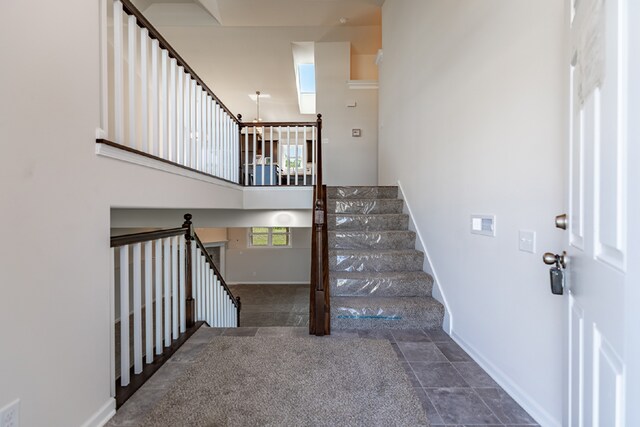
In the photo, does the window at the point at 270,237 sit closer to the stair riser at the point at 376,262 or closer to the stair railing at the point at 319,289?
the stair riser at the point at 376,262

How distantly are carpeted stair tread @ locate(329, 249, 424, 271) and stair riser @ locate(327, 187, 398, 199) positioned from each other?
1.18 meters

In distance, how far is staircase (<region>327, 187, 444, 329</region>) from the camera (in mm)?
2537

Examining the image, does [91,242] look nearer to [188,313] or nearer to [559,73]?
[188,313]

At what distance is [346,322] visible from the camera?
2.52 meters

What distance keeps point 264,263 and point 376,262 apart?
23.7ft

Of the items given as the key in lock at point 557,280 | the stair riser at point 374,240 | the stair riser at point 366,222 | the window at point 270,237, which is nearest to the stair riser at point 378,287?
the stair riser at point 374,240

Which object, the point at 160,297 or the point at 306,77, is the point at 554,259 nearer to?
the point at 160,297

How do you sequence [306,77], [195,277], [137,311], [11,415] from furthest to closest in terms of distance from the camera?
[306,77] < [195,277] < [137,311] < [11,415]

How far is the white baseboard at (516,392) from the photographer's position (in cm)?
144

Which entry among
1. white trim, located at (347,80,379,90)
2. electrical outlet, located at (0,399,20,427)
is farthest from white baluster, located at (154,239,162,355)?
white trim, located at (347,80,379,90)

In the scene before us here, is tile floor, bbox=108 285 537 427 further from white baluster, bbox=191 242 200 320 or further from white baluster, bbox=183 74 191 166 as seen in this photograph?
white baluster, bbox=183 74 191 166

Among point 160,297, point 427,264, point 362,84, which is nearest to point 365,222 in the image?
point 427,264

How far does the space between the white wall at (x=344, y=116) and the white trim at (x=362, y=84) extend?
0.20 ft

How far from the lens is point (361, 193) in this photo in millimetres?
4168
